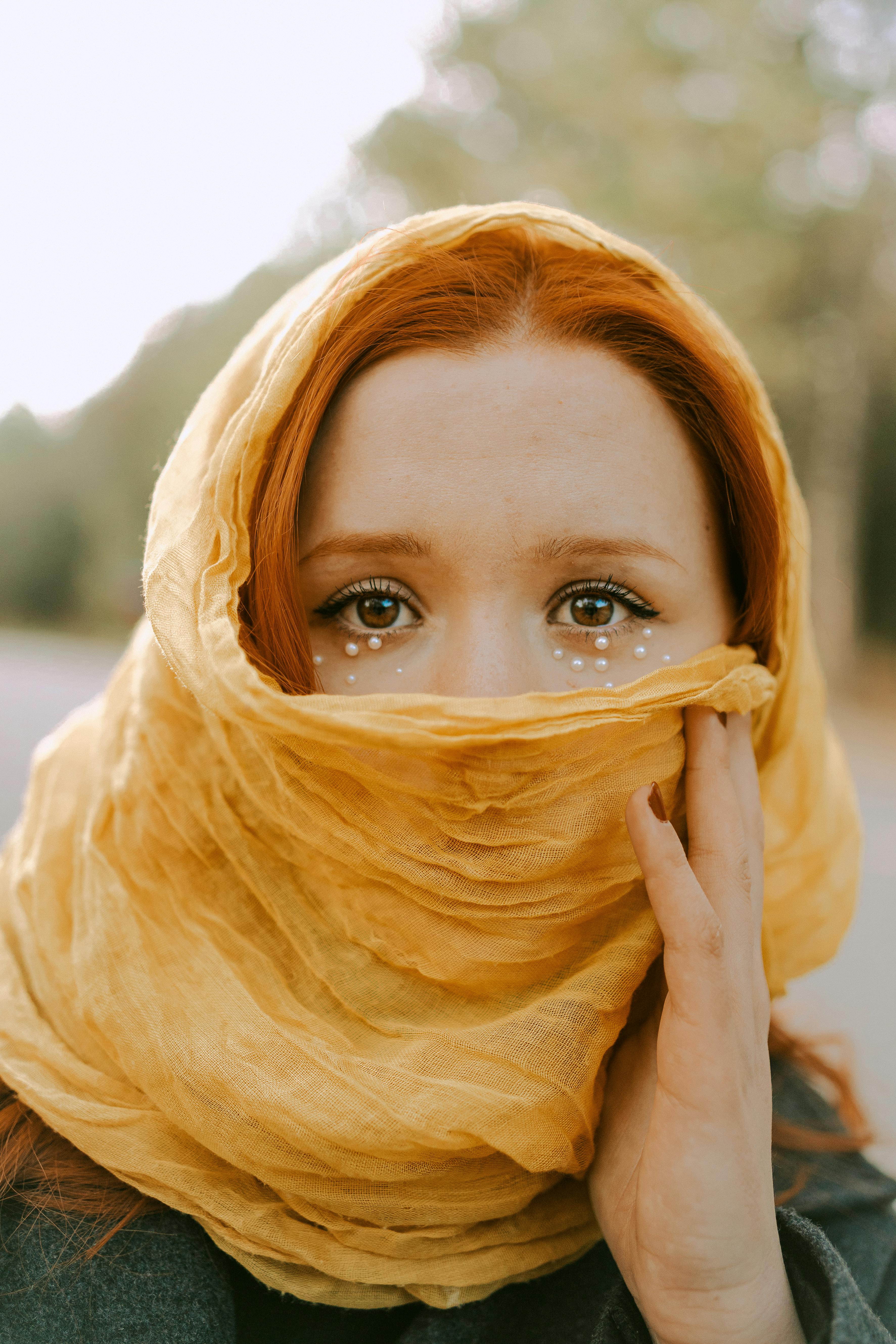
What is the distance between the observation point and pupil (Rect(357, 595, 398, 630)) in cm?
124

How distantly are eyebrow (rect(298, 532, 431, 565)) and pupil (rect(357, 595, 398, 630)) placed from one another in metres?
0.07

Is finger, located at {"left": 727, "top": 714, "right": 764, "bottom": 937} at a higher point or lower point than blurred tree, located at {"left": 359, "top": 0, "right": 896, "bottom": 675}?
lower

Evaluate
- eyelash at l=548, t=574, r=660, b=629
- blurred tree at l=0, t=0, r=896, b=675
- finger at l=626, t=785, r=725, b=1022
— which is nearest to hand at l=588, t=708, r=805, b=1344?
finger at l=626, t=785, r=725, b=1022

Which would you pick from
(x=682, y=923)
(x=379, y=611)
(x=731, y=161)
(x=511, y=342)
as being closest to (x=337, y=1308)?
(x=682, y=923)

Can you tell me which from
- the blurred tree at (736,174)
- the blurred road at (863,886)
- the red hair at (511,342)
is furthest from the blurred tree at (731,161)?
the red hair at (511,342)

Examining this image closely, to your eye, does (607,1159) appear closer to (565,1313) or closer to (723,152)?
(565,1313)

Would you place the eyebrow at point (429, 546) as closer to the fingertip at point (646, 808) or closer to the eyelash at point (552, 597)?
the eyelash at point (552, 597)

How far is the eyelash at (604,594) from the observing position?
1.22 meters

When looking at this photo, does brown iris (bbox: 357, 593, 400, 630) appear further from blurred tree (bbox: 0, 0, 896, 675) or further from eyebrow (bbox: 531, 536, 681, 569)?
blurred tree (bbox: 0, 0, 896, 675)

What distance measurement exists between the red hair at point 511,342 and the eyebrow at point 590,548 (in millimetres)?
229

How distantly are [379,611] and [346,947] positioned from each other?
46 centimetres

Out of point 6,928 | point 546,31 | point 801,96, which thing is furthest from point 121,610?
point 6,928

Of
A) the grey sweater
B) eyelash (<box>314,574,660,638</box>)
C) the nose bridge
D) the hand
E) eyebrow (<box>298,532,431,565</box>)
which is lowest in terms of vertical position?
the grey sweater

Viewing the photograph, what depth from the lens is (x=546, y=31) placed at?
900 centimetres
